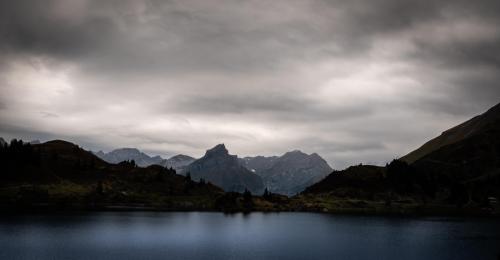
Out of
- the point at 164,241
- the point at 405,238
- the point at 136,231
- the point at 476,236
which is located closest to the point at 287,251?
the point at 164,241

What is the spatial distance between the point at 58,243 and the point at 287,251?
68.9 metres

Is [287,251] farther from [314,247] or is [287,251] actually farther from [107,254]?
[107,254]

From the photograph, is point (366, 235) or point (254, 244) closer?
point (254, 244)

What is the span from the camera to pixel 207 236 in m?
179

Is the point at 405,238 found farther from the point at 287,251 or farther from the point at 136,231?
the point at 136,231

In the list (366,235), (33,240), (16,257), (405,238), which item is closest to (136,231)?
(33,240)

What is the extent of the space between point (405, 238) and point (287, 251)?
209ft

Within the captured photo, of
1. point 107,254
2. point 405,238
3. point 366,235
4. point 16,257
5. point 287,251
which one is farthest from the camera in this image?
point 366,235

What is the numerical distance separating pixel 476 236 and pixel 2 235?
174691 mm

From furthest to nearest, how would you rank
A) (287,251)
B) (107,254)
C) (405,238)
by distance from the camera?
(405,238), (287,251), (107,254)

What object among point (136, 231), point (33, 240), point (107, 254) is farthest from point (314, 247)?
point (33, 240)

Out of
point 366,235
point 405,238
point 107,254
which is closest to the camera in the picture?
point 107,254

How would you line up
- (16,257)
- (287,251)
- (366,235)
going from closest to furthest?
(16,257) → (287,251) → (366,235)

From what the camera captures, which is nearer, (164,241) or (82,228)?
(164,241)
